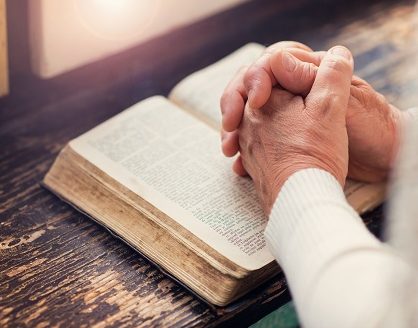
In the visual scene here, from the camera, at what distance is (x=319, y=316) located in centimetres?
68

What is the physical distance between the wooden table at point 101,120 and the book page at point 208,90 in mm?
111

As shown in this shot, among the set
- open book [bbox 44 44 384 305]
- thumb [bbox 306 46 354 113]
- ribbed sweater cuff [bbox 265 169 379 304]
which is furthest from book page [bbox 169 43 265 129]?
ribbed sweater cuff [bbox 265 169 379 304]

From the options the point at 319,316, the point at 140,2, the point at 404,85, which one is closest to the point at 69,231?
the point at 319,316

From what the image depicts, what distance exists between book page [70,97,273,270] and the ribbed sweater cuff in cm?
8

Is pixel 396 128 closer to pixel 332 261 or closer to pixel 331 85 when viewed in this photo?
pixel 331 85

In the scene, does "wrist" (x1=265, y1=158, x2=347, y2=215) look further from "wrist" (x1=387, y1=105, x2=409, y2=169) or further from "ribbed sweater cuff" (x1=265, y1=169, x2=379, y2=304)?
"wrist" (x1=387, y1=105, x2=409, y2=169)

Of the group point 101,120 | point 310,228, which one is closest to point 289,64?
point 310,228

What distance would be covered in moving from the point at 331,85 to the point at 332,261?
0.95 feet

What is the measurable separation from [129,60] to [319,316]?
31.0 inches

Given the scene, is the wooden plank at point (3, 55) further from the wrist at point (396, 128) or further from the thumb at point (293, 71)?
the wrist at point (396, 128)

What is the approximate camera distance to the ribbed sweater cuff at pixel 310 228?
707 mm

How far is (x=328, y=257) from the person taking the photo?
2.29 feet

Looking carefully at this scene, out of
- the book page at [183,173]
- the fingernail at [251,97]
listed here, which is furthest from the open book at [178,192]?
the fingernail at [251,97]

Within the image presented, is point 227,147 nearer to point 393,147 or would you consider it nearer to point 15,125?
point 393,147
